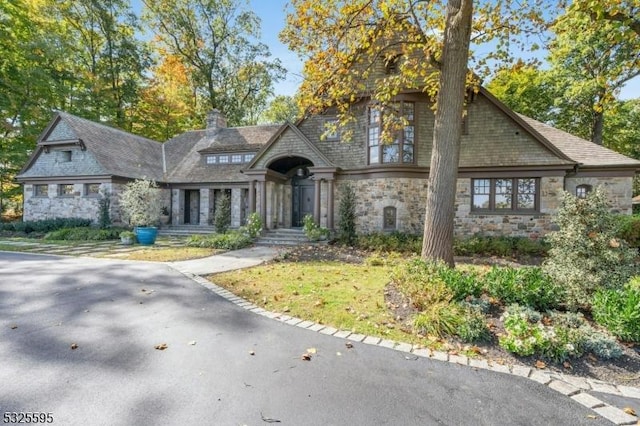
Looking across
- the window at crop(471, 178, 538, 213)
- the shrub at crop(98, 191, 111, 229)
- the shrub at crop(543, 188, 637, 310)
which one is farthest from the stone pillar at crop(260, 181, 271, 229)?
the shrub at crop(543, 188, 637, 310)

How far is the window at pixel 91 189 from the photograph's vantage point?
17734mm

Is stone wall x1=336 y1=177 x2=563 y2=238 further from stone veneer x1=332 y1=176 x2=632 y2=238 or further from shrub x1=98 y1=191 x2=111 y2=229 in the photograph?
shrub x1=98 y1=191 x2=111 y2=229

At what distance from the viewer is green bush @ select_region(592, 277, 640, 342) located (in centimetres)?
381

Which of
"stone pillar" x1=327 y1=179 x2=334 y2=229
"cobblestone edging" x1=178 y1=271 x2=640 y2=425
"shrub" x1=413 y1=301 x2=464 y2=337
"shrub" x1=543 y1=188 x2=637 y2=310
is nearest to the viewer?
"cobblestone edging" x1=178 y1=271 x2=640 y2=425

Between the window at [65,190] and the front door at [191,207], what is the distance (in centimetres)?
641

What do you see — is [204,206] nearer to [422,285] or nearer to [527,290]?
[422,285]

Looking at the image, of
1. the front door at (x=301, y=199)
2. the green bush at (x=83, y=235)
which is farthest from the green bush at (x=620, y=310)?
the green bush at (x=83, y=235)

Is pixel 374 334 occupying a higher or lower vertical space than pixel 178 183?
lower

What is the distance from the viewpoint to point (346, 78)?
9.68 m

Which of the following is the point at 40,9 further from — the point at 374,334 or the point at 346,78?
the point at 374,334

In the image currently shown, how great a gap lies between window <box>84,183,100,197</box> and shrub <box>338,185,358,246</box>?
1460 centimetres

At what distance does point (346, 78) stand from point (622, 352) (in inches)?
353

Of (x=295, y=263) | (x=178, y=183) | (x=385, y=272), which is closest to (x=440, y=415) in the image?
(x=385, y=272)

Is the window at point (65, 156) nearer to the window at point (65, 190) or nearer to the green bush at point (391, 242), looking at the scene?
the window at point (65, 190)
